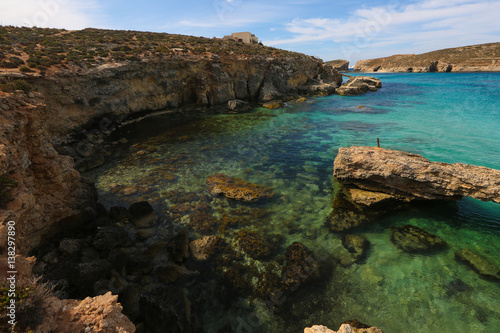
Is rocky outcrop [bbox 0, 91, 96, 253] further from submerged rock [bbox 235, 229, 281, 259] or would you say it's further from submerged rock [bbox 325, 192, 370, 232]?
submerged rock [bbox 325, 192, 370, 232]

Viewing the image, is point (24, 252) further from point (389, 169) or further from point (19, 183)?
point (389, 169)

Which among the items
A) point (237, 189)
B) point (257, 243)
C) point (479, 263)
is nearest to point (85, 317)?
point (257, 243)

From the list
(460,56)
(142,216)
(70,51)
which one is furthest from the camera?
(460,56)

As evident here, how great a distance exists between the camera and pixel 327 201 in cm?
1447

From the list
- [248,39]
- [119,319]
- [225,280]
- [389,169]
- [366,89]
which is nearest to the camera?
[119,319]

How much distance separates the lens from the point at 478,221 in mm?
12055

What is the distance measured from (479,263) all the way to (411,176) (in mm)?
4814

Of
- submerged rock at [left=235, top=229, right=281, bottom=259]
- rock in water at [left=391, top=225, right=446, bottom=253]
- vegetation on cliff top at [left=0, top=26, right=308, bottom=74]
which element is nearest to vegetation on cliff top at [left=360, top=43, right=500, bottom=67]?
vegetation on cliff top at [left=0, top=26, right=308, bottom=74]

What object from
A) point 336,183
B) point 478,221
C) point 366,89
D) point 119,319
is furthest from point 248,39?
point 119,319

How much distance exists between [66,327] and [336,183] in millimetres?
16112

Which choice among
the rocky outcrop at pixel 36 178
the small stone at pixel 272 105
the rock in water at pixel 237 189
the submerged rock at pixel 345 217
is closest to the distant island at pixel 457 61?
the small stone at pixel 272 105

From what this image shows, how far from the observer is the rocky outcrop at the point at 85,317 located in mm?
4285

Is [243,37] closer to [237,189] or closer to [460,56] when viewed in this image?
[237,189]

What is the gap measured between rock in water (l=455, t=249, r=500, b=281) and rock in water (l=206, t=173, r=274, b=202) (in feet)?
33.4
